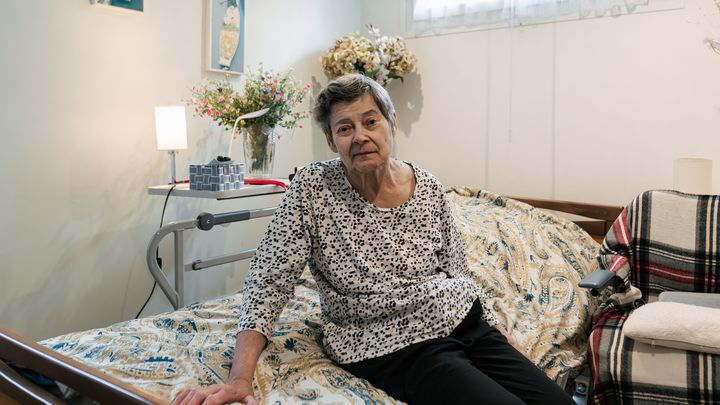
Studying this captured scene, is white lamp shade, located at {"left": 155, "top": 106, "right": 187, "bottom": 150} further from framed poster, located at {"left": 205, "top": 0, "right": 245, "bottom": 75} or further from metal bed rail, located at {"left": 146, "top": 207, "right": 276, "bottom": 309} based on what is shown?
framed poster, located at {"left": 205, "top": 0, "right": 245, "bottom": 75}

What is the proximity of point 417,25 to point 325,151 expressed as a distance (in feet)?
3.13

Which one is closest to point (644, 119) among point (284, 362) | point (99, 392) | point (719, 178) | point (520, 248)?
point (719, 178)

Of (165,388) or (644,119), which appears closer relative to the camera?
(165,388)

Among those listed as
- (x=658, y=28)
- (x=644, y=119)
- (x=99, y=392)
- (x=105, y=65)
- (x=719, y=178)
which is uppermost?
(x=658, y=28)

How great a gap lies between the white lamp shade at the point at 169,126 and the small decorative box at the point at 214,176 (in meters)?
0.17

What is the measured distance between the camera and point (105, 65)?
2.35 metres

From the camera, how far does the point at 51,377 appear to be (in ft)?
3.30

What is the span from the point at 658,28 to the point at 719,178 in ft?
2.48

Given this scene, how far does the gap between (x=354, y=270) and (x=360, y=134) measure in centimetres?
36

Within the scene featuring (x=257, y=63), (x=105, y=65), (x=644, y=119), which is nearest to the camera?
(x=105, y=65)

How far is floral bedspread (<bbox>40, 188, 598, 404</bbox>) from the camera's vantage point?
133cm

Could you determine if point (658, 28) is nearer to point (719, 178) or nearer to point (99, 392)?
point (719, 178)

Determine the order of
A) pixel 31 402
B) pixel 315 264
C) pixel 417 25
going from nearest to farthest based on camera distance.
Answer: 1. pixel 31 402
2. pixel 315 264
3. pixel 417 25

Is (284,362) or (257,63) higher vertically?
(257,63)
